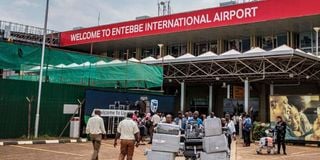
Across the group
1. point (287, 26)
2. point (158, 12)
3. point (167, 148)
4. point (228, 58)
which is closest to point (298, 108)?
point (228, 58)

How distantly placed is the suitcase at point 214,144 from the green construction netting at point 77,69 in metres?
13.4

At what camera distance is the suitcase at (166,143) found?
10.4 meters

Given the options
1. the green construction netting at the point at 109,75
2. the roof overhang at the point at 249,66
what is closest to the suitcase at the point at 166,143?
the green construction netting at the point at 109,75

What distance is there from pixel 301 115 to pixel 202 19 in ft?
48.3

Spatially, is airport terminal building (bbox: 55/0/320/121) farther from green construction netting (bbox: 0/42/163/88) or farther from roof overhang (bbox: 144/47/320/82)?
green construction netting (bbox: 0/42/163/88)

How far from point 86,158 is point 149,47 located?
3094cm

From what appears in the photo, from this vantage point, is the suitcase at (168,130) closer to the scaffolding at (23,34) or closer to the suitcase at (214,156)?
the suitcase at (214,156)

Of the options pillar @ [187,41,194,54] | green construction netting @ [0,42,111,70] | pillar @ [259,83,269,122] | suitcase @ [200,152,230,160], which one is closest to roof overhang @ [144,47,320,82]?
pillar @ [259,83,269,122]

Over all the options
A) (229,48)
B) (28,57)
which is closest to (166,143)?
(28,57)

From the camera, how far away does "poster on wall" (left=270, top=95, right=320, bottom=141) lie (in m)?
22.4

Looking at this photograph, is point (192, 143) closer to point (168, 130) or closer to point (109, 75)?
point (168, 130)

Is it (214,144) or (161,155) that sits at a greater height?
(214,144)

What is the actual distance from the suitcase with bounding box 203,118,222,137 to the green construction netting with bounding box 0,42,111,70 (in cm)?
1333

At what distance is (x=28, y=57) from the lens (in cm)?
2194
